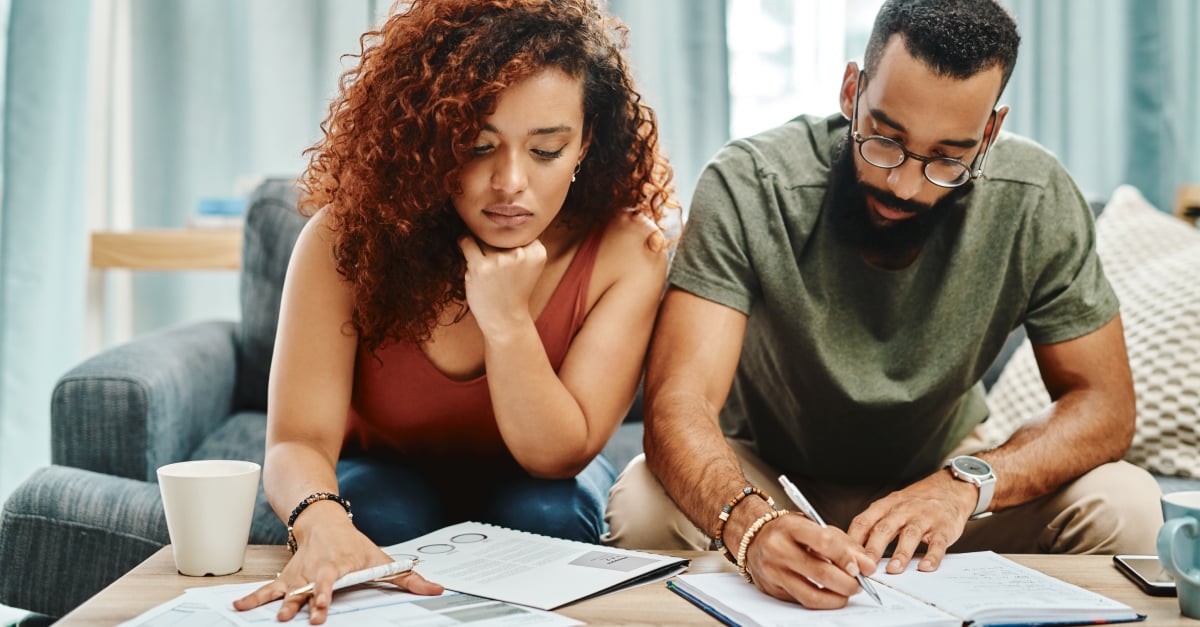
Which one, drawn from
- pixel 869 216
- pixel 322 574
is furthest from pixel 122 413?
pixel 869 216

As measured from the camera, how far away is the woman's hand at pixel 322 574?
86cm

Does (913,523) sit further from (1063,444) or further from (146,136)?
(146,136)

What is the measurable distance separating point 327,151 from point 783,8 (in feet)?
5.35

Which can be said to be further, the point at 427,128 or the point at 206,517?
the point at 427,128

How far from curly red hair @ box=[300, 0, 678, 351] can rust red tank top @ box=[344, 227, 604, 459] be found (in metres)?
0.05

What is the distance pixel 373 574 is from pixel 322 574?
1.8 inches

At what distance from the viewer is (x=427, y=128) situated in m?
1.19

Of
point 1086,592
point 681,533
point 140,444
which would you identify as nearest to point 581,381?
point 681,533

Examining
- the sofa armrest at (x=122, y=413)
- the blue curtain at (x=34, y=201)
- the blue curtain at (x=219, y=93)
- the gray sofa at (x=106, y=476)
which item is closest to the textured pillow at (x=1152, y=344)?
the gray sofa at (x=106, y=476)

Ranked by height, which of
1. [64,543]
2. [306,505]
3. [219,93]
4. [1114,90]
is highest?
[1114,90]

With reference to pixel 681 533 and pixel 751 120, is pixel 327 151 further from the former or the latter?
pixel 751 120

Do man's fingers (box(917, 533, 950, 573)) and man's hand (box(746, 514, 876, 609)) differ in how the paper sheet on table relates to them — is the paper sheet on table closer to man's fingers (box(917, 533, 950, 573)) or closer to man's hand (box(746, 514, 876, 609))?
man's hand (box(746, 514, 876, 609))

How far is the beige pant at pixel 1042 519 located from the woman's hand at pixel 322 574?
42cm

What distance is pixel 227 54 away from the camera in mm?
2670
